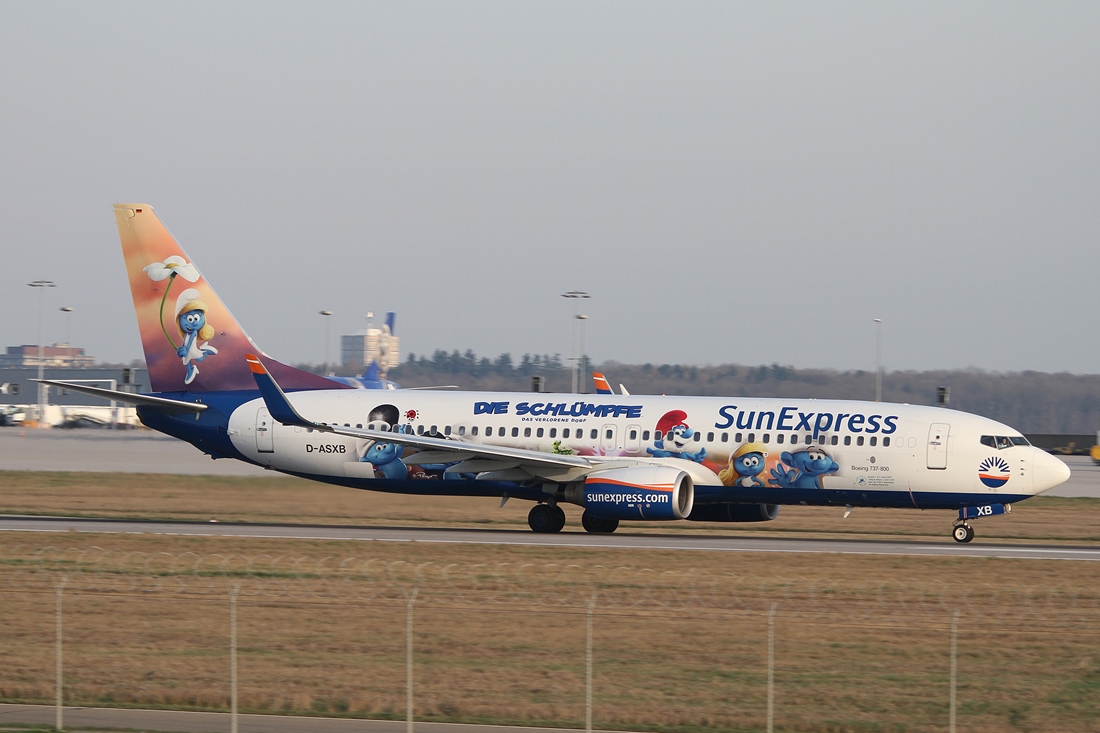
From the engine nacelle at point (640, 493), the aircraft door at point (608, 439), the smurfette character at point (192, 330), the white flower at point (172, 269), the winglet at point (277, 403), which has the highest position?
the white flower at point (172, 269)

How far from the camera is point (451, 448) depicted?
116 feet

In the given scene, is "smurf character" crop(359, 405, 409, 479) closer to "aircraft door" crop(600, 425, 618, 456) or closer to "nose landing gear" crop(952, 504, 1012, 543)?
"aircraft door" crop(600, 425, 618, 456)

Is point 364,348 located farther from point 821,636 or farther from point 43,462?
point 821,636

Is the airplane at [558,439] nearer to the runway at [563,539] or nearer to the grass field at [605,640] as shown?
the runway at [563,539]

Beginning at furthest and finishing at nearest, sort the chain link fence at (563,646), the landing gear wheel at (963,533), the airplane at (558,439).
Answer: the landing gear wheel at (963,533)
the airplane at (558,439)
the chain link fence at (563,646)

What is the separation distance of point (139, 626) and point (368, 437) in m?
15.4

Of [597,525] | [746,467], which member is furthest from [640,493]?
[597,525]

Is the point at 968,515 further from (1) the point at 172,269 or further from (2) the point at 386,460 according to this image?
(1) the point at 172,269

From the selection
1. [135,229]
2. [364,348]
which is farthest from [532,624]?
[364,348]

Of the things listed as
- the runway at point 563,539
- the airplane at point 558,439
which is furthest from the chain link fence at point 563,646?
the airplane at point 558,439

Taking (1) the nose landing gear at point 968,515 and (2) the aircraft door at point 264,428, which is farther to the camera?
(2) the aircraft door at point 264,428

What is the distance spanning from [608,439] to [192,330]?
13.1 meters

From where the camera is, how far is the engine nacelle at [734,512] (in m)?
37.2

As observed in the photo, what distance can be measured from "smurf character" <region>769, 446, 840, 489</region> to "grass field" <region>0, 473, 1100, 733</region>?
506 cm
